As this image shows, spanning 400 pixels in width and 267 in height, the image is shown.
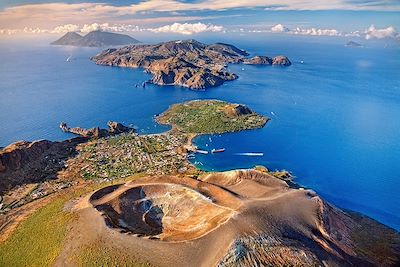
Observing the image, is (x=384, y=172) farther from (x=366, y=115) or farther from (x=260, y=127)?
(x=366, y=115)

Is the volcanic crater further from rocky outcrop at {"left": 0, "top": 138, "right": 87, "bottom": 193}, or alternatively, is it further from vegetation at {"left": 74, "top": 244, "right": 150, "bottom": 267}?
rocky outcrop at {"left": 0, "top": 138, "right": 87, "bottom": 193}

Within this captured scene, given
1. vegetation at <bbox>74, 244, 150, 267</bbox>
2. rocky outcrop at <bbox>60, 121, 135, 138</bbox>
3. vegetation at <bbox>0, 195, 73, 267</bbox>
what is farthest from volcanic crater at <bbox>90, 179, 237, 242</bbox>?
rocky outcrop at <bbox>60, 121, 135, 138</bbox>

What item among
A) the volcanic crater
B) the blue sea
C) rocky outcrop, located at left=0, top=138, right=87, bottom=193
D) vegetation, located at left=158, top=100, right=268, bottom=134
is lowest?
the blue sea

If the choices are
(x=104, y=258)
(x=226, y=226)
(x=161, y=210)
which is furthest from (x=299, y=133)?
(x=104, y=258)

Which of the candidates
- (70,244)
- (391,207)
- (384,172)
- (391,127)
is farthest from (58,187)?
(391,127)

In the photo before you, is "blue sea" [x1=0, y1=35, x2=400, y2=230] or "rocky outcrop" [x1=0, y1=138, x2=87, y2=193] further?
"blue sea" [x1=0, y1=35, x2=400, y2=230]

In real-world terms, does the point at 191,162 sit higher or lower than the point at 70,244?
lower

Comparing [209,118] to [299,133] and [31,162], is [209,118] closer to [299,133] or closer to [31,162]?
[299,133]
